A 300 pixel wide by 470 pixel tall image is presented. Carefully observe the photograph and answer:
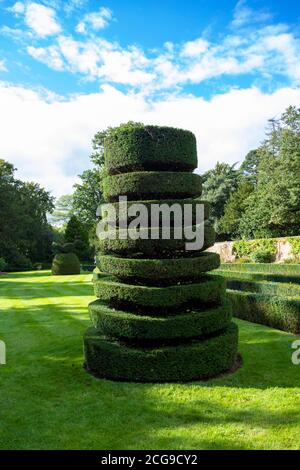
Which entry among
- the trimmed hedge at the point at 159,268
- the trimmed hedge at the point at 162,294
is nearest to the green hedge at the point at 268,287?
the trimmed hedge at the point at 162,294

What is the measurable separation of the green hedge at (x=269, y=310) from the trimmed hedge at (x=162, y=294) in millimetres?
3854

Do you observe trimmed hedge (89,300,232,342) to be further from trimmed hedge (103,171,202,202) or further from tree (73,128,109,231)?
tree (73,128,109,231)

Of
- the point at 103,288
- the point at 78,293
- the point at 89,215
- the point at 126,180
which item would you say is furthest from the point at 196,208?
the point at 89,215

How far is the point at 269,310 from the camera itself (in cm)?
1146

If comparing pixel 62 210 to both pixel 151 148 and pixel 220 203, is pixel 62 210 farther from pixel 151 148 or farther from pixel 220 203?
pixel 151 148

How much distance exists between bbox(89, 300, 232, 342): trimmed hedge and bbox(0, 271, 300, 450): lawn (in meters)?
0.85

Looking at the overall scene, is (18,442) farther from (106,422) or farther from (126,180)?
(126,180)

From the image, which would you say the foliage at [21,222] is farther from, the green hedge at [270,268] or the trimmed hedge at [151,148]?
the trimmed hedge at [151,148]

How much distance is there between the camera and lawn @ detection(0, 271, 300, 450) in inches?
195

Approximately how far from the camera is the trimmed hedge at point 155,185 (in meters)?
7.37

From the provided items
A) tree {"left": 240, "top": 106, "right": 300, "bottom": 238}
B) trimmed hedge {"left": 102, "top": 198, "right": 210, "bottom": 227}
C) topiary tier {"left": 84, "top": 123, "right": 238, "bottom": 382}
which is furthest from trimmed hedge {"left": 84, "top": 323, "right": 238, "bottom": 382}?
tree {"left": 240, "top": 106, "right": 300, "bottom": 238}

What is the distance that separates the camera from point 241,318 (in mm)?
13148

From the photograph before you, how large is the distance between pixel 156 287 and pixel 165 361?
1.33 metres

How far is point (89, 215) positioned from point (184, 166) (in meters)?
46.3
